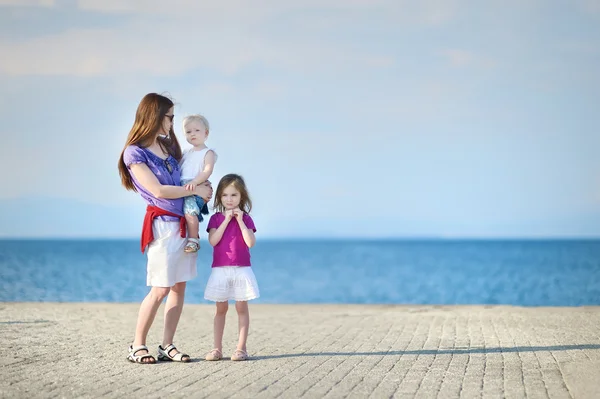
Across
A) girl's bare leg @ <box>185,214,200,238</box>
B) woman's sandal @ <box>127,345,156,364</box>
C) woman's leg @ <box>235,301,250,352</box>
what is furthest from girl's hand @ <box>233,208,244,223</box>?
woman's sandal @ <box>127,345,156,364</box>

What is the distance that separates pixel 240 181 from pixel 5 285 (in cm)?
3414

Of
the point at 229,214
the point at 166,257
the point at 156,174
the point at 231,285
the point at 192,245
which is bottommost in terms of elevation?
the point at 231,285

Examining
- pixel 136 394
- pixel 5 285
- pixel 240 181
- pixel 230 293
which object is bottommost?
pixel 5 285

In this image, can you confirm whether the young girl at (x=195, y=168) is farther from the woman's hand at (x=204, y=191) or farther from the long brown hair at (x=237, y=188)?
the long brown hair at (x=237, y=188)

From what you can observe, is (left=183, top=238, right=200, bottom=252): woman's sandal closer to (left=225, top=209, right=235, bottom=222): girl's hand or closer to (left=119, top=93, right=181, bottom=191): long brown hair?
(left=225, top=209, right=235, bottom=222): girl's hand

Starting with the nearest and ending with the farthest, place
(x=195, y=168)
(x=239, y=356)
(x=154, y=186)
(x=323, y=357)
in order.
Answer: (x=154, y=186)
(x=195, y=168)
(x=239, y=356)
(x=323, y=357)

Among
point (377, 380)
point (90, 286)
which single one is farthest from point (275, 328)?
point (90, 286)

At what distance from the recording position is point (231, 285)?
828 cm

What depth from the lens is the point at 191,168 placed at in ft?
26.4

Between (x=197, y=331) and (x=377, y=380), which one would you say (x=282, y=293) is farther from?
(x=377, y=380)

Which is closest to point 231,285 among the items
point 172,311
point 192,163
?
point 172,311

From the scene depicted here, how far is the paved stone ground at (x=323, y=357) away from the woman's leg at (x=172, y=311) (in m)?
0.31

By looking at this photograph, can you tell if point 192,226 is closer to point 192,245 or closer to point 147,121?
point 192,245

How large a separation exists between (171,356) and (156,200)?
151 centimetres
